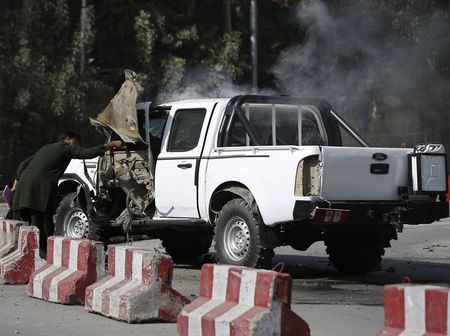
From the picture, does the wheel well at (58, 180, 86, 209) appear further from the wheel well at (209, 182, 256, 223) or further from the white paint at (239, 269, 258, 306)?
the white paint at (239, 269, 258, 306)

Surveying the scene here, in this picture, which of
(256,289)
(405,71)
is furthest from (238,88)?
(256,289)

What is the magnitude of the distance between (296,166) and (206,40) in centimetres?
2613

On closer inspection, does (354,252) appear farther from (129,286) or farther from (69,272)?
(129,286)

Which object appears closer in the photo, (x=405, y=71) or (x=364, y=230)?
(x=364, y=230)

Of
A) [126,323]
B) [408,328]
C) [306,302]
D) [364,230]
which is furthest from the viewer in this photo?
[364,230]

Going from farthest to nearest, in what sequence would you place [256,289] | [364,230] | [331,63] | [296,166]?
1. [331,63]
2. [364,230]
3. [296,166]
4. [256,289]

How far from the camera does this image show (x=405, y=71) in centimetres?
2941

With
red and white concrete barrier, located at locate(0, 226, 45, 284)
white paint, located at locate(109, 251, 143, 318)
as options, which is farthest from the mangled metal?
white paint, located at locate(109, 251, 143, 318)

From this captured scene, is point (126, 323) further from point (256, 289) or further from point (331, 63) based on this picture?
point (331, 63)

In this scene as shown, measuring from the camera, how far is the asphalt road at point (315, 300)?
8.73m

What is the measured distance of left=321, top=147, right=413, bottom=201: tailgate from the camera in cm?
1102

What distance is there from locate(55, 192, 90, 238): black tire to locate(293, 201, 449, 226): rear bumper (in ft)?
12.6

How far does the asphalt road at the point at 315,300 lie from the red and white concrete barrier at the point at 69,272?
0.36ft

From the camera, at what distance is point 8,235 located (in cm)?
1201
